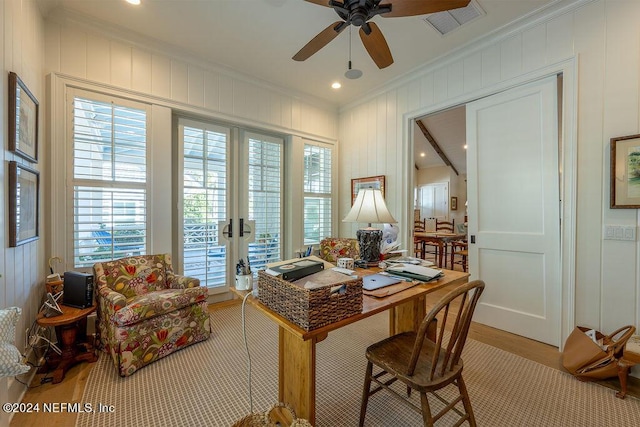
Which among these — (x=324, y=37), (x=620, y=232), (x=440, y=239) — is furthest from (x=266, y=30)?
(x=440, y=239)

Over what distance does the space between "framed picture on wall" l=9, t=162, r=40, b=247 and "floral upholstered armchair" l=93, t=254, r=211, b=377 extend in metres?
0.57

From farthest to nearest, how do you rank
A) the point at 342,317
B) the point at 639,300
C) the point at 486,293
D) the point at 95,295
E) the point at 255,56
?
1. the point at 255,56
2. the point at 486,293
3. the point at 95,295
4. the point at 639,300
5. the point at 342,317

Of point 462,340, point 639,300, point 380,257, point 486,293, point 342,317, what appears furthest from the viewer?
point 486,293

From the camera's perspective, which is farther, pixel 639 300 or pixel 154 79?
pixel 154 79

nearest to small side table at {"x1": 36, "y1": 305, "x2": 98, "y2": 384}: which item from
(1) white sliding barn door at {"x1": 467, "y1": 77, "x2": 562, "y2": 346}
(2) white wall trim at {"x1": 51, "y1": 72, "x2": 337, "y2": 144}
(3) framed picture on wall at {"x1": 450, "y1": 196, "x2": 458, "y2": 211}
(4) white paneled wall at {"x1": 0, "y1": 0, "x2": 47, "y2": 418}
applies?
(4) white paneled wall at {"x1": 0, "y1": 0, "x2": 47, "y2": 418}

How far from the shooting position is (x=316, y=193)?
4270mm

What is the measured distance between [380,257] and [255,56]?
2645mm

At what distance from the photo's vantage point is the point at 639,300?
197 cm

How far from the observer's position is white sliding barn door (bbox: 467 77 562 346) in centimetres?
244

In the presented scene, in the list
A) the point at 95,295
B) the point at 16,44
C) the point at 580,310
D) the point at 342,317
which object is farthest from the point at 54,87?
the point at 580,310

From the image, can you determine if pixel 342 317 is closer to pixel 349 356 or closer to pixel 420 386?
pixel 420 386

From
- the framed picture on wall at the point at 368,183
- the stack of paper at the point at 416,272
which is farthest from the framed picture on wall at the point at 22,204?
the framed picture on wall at the point at 368,183

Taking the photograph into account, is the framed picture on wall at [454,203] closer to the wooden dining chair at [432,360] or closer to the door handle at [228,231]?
the door handle at [228,231]

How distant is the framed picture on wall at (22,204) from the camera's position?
1.65m
